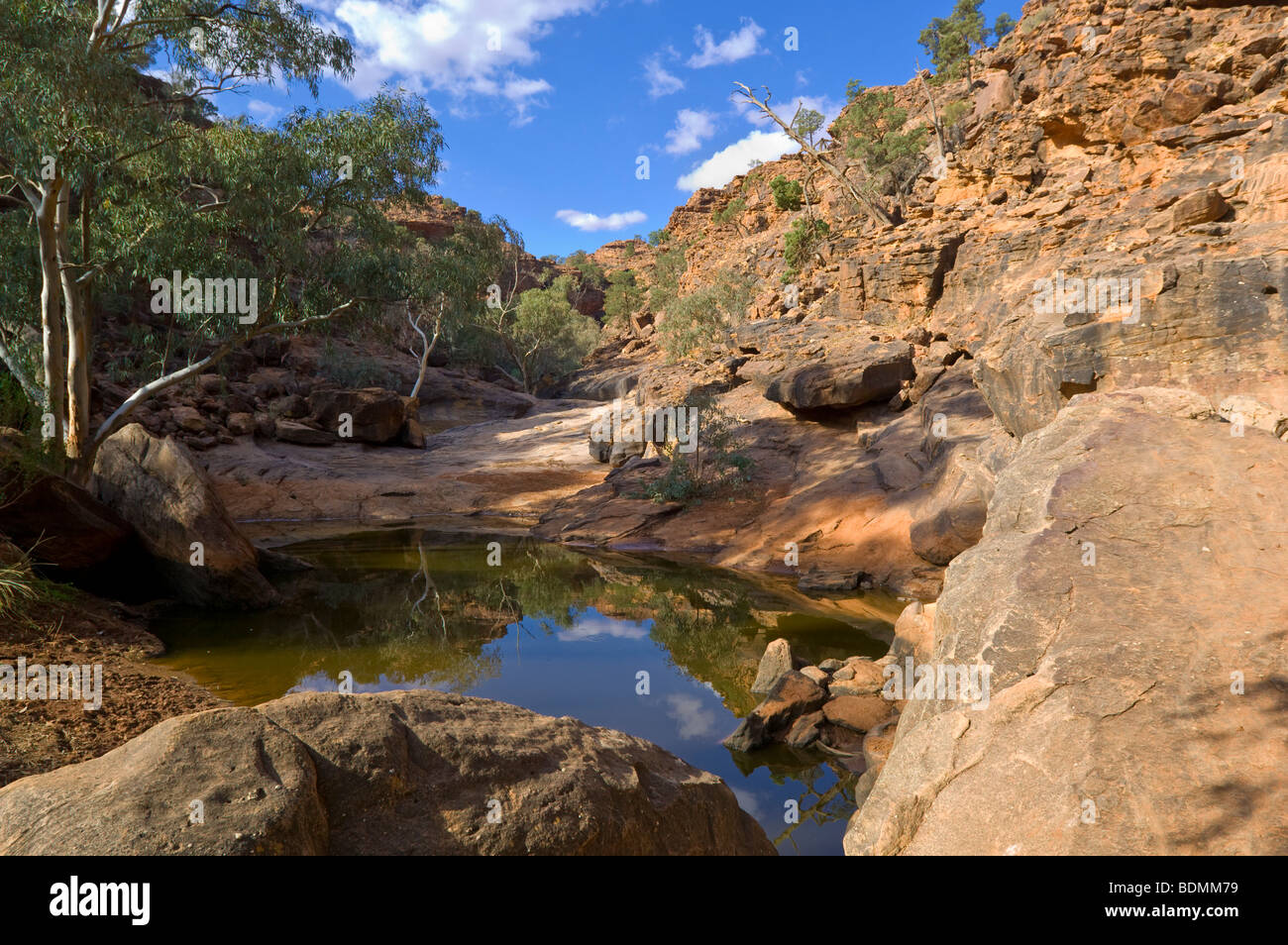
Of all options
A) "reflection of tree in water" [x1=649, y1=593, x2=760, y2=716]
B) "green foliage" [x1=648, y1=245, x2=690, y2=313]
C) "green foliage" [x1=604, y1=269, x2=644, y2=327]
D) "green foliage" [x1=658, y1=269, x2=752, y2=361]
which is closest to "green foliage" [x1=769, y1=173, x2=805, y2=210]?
"green foliage" [x1=648, y1=245, x2=690, y2=313]

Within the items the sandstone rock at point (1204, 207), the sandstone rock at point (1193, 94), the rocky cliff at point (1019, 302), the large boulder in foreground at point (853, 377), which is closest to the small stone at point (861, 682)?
the rocky cliff at point (1019, 302)

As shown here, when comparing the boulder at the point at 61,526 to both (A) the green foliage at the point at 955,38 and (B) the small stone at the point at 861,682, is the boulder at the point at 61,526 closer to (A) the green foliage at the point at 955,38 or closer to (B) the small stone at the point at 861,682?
(B) the small stone at the point at 861,682

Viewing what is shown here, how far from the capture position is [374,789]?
228cm

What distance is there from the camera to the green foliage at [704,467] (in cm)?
1622

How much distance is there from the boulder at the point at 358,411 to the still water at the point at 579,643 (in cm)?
1122

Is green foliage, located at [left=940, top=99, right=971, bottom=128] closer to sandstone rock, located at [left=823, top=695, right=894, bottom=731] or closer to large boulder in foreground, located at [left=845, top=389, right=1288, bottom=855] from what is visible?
large boulder in foreground, located at [left=845, top=389, right=1288, bottom=855]

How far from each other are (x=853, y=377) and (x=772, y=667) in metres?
10.3

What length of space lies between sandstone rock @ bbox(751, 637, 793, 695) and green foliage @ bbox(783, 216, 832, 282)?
81.6 ft

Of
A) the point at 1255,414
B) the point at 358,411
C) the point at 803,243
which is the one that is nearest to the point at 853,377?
the point at 1255,414

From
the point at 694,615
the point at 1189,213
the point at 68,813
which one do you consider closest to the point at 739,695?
the point at 694,615

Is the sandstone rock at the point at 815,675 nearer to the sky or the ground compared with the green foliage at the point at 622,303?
nearer to the ground

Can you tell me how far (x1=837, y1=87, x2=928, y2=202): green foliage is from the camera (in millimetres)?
33406

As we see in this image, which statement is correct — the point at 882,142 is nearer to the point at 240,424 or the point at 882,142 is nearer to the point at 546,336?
the point at 546,336

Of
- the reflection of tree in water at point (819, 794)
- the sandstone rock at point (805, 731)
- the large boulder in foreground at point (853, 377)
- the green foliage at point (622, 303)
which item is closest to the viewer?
the reflection of tree in water at point (819, 794)
